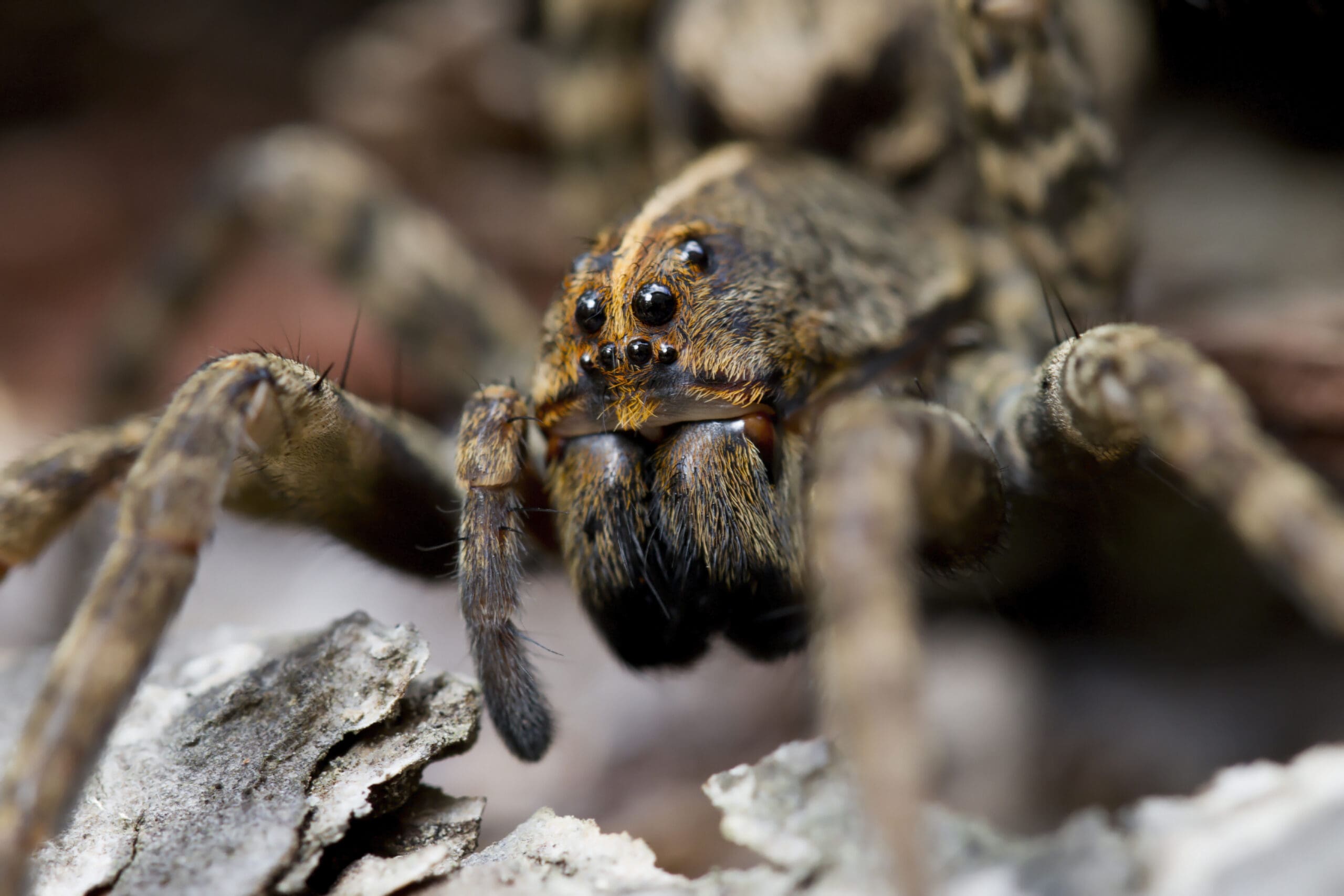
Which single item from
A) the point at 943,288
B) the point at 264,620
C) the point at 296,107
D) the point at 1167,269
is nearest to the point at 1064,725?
the point at 943,288

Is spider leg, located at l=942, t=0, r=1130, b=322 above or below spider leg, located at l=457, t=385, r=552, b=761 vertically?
above

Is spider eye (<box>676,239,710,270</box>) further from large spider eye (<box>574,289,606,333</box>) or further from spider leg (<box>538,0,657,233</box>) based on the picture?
spider leg (<box>538,0,657,233</box>)

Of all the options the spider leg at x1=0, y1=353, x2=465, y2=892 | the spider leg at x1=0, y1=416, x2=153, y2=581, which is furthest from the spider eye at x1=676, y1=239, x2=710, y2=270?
the spider leg at x1=0, y1=416, x2=153, y2=581

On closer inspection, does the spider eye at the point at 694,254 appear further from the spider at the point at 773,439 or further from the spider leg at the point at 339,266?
the spider leg at the point at 339,266

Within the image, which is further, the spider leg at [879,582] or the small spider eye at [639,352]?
the small spider eye at [639,352]

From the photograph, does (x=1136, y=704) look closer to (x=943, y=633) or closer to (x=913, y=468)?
(x=943, y=633)

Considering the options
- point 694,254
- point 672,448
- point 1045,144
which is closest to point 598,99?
point 1045,144

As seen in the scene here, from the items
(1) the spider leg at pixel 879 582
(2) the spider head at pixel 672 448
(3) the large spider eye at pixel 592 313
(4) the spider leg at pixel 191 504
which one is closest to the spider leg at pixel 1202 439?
(1) the spider leg at pixel 879 582
